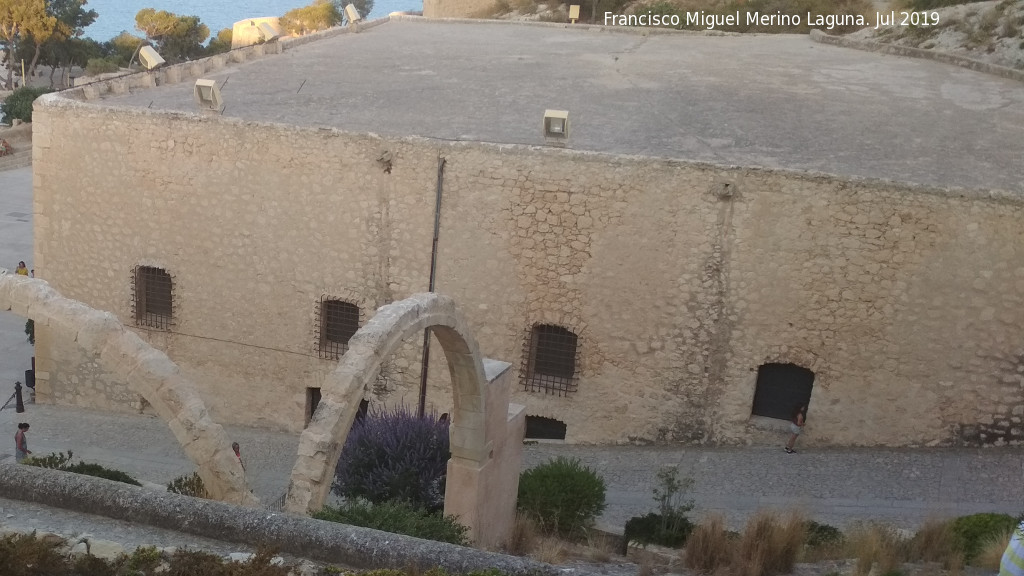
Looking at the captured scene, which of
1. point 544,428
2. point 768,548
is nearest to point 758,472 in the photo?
point 544,428

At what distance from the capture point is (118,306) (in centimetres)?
1532

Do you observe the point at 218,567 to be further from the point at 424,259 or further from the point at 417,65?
the point at 417,65

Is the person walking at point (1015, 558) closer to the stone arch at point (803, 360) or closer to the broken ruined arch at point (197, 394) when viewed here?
the broken ruined arch at point (197, 394)

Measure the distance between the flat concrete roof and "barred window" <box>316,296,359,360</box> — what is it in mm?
2561

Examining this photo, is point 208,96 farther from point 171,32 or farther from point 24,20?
point 171,32

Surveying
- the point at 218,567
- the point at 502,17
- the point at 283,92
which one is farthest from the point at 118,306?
the point at 502,17

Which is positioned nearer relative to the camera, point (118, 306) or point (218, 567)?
point (218, 567)

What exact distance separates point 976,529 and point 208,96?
11.1 metres

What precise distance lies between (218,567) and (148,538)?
101 centimetres

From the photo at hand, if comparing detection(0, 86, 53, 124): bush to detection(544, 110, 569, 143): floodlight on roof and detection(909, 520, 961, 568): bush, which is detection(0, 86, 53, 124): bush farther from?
detection(909, 520, 961, 568): bush

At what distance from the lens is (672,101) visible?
53.9ft

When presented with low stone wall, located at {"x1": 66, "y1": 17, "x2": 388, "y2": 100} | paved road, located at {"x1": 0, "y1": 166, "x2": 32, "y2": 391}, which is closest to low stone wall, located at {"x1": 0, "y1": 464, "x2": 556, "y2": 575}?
low stone wall, located at {"x1": 66, "y1": 17, "x2": 388, "y2": 100}

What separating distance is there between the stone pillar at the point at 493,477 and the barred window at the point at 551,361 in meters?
3.58

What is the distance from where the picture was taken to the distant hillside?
21609 mm
